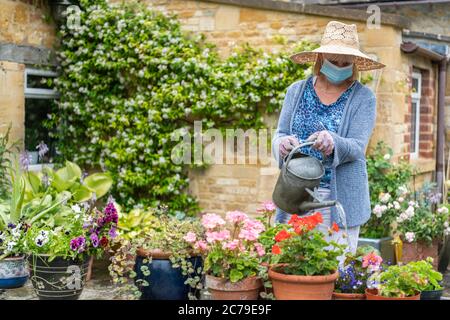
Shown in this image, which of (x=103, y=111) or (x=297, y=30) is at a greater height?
(x=297, y=30)

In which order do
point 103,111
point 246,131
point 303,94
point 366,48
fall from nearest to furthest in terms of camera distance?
point 303,94 → point 366,48 → point 246,131 → point 103,111

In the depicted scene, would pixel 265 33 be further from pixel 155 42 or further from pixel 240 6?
pixel 155 42

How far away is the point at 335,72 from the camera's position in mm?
4727

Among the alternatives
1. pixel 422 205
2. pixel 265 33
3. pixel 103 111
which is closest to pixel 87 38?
pixel 103 111

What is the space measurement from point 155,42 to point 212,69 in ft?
2.71

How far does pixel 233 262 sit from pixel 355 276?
28.8 inches

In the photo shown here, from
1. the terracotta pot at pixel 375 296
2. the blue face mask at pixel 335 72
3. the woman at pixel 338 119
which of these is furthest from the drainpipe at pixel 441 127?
the terracotta pot at pixel 375 296

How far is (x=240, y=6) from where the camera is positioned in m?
8.48

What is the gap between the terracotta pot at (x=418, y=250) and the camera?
307 inches

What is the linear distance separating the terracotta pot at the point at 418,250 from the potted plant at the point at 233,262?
4.03 meters

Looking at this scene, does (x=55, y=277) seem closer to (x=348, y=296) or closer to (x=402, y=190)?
(x=348, y=296)

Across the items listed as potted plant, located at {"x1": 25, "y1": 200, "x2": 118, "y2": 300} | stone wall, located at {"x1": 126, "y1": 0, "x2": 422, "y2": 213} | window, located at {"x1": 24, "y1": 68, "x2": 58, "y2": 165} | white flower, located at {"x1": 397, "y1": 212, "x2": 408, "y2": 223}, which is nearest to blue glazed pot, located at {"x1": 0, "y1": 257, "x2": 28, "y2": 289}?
potted plant, located at {"x1": 25, "y1": 200, "x2": 118, "y2": 300}

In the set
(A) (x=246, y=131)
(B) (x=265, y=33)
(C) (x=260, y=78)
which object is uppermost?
(B) (x=265, y=33)

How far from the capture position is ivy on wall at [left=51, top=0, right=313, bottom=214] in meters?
8.33
